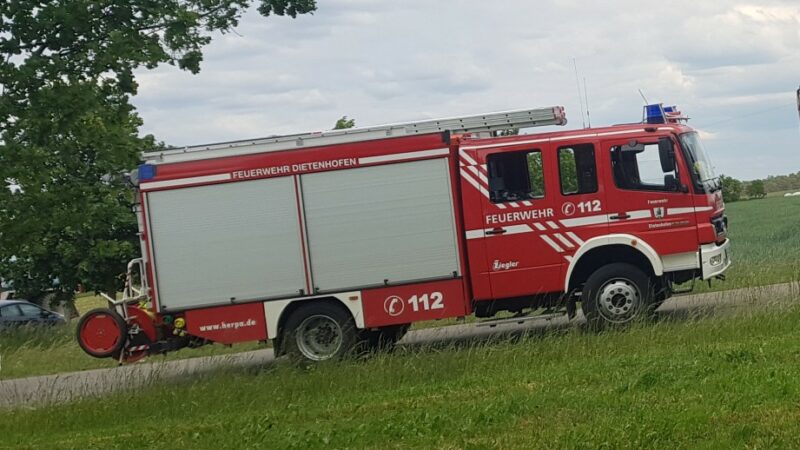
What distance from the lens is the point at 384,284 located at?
1373cm

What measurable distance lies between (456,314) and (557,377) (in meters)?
3.86

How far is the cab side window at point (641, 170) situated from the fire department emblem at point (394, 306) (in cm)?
301

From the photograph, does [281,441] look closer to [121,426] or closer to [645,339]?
[121,426]

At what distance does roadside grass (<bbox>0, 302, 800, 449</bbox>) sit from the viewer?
7.70 m

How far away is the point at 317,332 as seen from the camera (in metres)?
13.9

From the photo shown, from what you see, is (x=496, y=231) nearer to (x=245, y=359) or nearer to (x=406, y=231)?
(x=406, y=231)

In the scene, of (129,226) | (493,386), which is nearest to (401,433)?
(493,386)

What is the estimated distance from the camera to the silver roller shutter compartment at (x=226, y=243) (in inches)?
547

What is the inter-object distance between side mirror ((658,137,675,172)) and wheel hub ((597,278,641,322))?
148 cm

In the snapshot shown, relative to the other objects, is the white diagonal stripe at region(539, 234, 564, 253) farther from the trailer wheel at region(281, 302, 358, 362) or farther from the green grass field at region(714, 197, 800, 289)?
the green grass field at region(714, 197, 800, 289)

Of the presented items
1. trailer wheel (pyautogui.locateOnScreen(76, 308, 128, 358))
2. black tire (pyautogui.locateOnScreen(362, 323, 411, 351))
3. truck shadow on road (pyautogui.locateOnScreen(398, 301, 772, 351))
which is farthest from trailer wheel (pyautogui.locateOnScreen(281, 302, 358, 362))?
trailer wheel (pyautogui.locateOnScreen(76, 308, 128, 358))

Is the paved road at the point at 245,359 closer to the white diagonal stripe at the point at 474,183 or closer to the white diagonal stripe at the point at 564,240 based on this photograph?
the white diagonal stripe at the point at 564,240

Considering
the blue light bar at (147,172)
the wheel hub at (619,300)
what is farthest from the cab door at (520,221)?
the blue light bar at (147,172)

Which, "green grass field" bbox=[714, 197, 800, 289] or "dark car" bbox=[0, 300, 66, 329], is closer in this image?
"green grass field" bbox=[714, 197, 800, 289]
